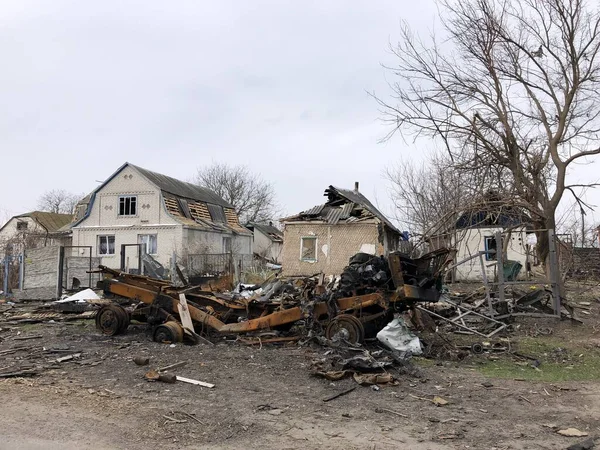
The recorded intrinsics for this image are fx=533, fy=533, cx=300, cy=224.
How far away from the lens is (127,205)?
33906 mm

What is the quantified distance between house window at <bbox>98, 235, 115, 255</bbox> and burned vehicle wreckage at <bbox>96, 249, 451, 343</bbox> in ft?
80.1

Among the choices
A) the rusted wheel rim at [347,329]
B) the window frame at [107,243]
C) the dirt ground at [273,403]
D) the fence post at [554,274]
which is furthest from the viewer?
the window frame at [107,243]

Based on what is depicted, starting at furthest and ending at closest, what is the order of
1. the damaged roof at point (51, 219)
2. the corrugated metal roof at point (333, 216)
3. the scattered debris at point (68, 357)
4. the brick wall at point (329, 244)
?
1. the damaged roof at point (51, 219)
2. the corrugated metal roof at point (333, 216)
3. the brick wall at point (329, 244)
4. the scattered debris at point (68, 357)

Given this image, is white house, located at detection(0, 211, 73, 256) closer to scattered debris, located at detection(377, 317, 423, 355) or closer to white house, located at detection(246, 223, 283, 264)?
white house, located at detection(246, 223, 283, 264)

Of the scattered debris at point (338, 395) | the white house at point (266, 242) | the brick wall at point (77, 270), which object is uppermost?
the white house at point (266, 242)

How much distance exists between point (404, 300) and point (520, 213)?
6787 millimetres

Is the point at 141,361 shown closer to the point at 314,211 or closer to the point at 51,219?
the point at 314,211

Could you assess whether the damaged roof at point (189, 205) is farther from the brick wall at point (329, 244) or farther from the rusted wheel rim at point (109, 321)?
the rusted wheel rim at point (109, 321)

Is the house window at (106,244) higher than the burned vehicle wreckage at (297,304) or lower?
higher

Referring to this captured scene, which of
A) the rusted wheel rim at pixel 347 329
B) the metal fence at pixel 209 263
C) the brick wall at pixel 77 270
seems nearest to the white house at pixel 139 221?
the metal fence at pixel 209 263

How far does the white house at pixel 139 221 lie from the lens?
32.8 meters

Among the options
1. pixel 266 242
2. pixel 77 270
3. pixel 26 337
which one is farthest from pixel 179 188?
pixel 26 337

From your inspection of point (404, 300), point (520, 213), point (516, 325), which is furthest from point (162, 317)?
point (520, 213)

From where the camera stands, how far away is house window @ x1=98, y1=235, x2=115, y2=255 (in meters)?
34.1
